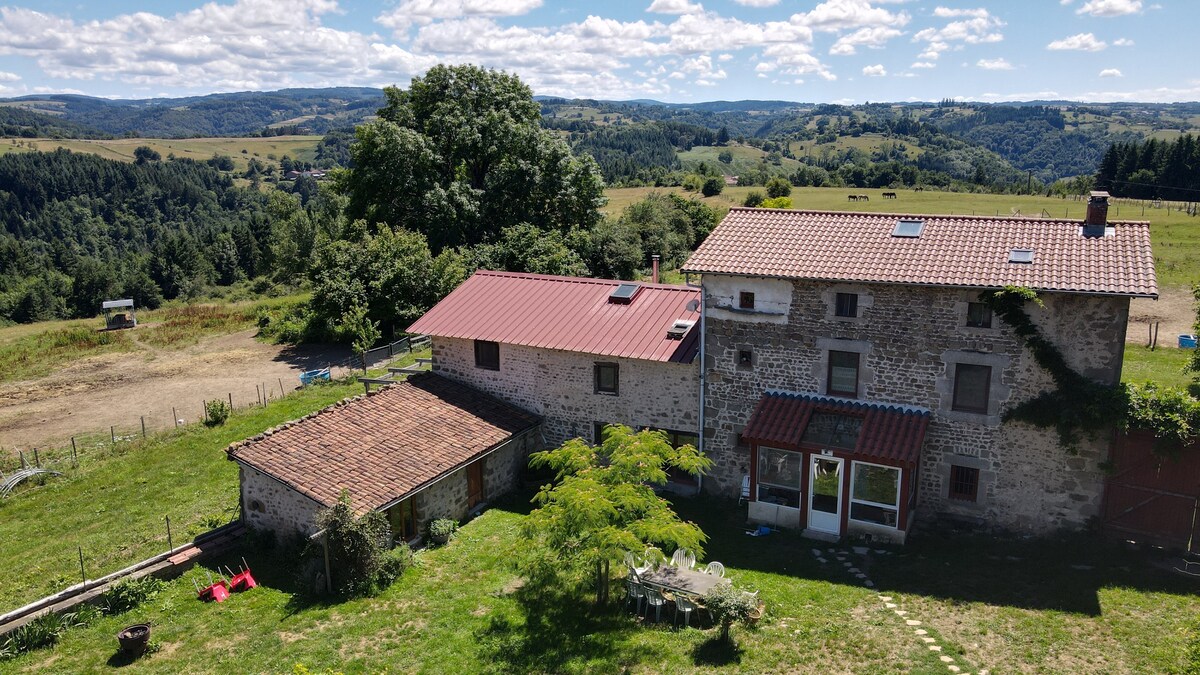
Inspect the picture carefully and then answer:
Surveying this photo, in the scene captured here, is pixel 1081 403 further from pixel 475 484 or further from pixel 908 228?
pixel 475 484

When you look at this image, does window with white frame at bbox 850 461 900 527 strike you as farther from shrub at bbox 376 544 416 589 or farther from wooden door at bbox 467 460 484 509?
shrub at bbox 376 544 416 589

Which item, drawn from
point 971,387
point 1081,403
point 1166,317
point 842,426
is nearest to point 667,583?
point 842,426

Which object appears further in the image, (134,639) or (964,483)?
(964,483)

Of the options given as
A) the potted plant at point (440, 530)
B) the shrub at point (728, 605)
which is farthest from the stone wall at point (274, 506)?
the shrub at point (728, 605)

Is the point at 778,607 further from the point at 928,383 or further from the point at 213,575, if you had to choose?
the point at 213,575

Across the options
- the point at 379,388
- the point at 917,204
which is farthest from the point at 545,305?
the point at 917,204

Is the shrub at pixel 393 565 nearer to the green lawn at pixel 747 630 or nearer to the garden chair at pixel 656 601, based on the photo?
the green lawn at pixel 747 630

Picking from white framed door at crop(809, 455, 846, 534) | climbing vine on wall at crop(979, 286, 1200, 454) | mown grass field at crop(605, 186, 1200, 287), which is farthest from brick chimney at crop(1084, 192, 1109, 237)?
mown grass field at crop(605, 186, 1200, 287)
